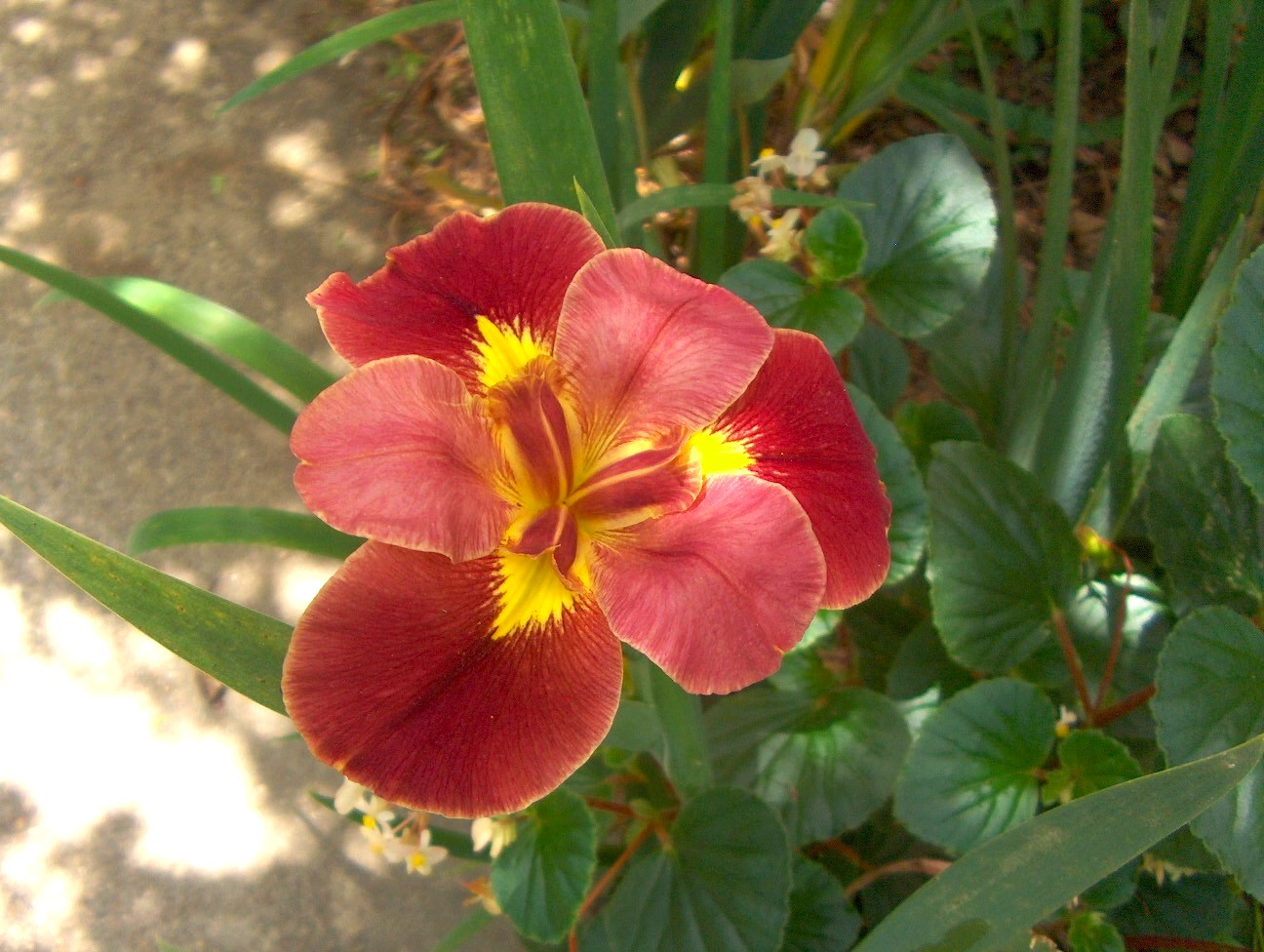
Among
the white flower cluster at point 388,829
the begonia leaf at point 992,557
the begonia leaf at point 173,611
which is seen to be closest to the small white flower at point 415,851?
the white flower cluster at point 388,829

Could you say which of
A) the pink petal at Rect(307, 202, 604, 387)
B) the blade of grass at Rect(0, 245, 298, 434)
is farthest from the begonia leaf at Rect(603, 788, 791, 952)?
the blade of grass at Rect(0, 245, 298, 434)

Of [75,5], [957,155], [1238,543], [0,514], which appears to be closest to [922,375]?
[957,155]

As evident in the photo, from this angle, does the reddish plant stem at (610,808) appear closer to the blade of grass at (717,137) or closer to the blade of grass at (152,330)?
the blade of grass at (152,330)

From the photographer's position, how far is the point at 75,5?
7.48 ft

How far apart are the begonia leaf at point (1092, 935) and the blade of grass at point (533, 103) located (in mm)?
722

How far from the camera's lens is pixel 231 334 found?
2.93 feet

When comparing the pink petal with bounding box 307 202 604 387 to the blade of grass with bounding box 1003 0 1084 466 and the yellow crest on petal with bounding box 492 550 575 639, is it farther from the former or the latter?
the blade of grass with bounding box 1003 0 1084 466

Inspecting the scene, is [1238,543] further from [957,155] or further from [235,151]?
[235,151]

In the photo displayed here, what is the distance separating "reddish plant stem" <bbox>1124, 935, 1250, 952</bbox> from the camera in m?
0.85

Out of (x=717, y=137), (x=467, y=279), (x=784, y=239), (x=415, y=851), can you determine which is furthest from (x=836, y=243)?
(x=415, y=851)

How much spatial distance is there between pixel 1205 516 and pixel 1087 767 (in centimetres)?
26

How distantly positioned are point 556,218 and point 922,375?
116 centimetres

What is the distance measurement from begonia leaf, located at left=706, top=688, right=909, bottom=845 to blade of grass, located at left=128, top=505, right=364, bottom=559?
446 mm

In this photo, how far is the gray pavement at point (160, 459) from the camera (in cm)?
151
